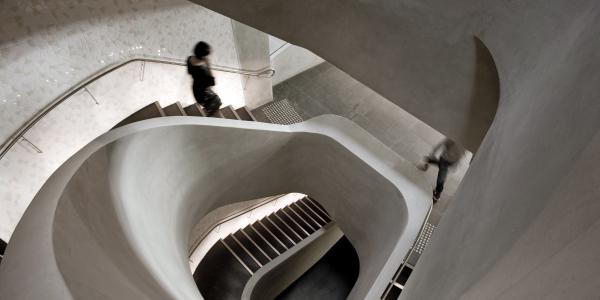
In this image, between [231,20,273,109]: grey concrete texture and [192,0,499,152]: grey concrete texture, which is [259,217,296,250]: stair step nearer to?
[231,20,273,109]: grey concrete texture

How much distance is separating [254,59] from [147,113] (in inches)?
85.2

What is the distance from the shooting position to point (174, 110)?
5.68m

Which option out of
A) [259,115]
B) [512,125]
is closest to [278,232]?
[259,115]

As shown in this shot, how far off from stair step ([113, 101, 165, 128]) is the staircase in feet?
11.3

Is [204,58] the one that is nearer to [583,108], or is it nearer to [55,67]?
[55,67]

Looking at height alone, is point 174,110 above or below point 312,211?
below

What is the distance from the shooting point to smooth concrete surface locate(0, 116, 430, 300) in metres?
2.02

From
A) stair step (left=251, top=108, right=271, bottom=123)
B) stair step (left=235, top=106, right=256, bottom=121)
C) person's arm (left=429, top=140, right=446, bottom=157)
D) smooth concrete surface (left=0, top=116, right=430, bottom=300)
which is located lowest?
smooth concrete surface (left=0, top=116, right=430, bottom=300)

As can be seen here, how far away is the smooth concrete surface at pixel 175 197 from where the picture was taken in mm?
2020

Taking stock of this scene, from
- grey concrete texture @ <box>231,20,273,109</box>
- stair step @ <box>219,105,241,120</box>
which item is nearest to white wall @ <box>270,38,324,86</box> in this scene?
grey concrete texture @ <box>231,20,273,109</box>

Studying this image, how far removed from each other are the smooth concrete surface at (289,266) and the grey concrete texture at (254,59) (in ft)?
10.4

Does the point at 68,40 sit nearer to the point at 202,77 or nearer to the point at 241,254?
the point at 202,77

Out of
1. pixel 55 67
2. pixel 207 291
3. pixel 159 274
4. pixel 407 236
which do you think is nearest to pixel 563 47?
pixel 407 236

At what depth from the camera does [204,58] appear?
4832 mm
